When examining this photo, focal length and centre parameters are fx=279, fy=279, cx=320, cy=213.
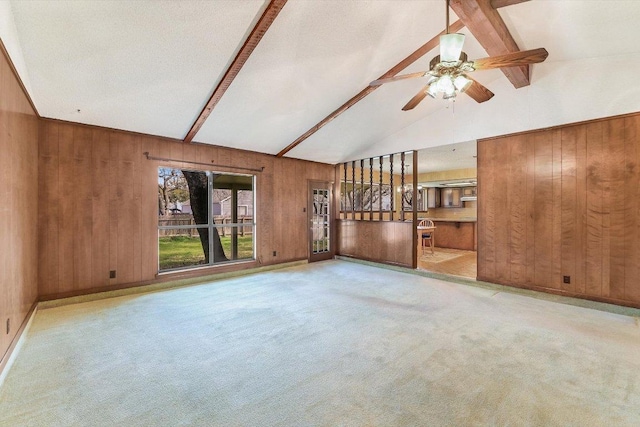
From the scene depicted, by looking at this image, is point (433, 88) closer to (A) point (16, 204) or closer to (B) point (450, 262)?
(A) point (16, 204)

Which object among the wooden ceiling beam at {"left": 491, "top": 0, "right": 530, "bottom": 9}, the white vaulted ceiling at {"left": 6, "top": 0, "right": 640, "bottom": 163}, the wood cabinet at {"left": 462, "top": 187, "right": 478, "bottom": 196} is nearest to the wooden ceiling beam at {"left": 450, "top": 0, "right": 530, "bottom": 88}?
the wooden ceiling beam at {"left": 491, "top": 0, "right": 530, "bottom": 9}

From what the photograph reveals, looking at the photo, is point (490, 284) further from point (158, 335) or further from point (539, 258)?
point (158, 335)

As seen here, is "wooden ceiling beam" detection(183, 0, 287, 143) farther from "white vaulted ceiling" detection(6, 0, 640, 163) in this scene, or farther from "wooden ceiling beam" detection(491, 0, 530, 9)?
"wooden ceiling beam" detection(491, 0, 530, 9)

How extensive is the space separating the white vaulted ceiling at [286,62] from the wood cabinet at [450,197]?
541 cm

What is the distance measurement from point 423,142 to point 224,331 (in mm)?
4727

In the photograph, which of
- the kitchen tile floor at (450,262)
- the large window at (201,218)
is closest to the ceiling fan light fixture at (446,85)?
the kitchen tile floor at (450,262)

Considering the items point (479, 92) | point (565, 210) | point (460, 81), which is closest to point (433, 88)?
point (460, 81)

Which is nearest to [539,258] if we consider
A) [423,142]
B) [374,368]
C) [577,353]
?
[577,353]

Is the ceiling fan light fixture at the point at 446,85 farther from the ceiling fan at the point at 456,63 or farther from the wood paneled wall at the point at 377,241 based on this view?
the wood paneled wall at the point at 377,241

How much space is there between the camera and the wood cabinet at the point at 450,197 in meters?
9.78

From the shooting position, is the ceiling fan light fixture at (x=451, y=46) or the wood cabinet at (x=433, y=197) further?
the wood cabinet at (x=433, y=197)

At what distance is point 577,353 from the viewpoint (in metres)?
2.45

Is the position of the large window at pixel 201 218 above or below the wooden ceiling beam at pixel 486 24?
below

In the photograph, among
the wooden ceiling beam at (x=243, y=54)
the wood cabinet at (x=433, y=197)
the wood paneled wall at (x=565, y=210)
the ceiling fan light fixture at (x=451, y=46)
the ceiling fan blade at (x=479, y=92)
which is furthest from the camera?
the wood cabinet at (x=433, y=197)
